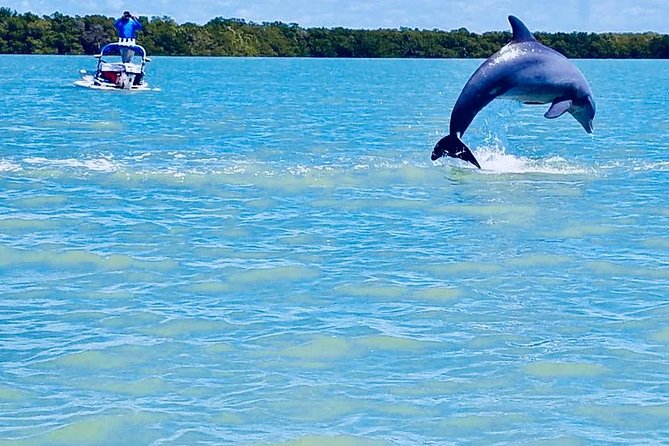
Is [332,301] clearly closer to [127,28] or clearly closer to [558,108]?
[558,108]

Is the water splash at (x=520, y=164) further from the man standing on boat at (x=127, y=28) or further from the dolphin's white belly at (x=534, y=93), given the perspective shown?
the man standing on boat at (x=127, y=28)

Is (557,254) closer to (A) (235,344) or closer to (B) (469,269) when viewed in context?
(B) (469,269)

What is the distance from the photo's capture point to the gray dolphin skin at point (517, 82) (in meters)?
17.9

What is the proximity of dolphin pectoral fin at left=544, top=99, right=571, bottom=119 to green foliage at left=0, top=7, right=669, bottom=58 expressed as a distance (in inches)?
4673

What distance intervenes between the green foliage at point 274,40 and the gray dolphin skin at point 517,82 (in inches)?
4666

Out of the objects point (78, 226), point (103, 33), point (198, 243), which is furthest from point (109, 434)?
point (103, 33)

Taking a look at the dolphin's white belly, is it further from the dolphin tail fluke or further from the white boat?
the white boat

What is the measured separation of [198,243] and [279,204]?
333 centimetres

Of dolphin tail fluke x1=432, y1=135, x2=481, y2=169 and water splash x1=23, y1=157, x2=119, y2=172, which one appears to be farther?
water splash x1=23, y1=157, x2=119, y2=172

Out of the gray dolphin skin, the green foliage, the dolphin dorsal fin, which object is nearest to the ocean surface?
the gray dolphin skin

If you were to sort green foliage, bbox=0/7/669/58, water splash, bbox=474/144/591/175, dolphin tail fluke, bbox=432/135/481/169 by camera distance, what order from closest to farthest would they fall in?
dolphin tail fluke, bbox=432/135/481/169, water splash, bbox=474/144/591/175, green foliage, bbox=0/7/669/58

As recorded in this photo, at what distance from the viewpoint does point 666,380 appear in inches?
371

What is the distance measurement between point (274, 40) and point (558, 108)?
5983 inches

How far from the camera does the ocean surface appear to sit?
864 centimetres
